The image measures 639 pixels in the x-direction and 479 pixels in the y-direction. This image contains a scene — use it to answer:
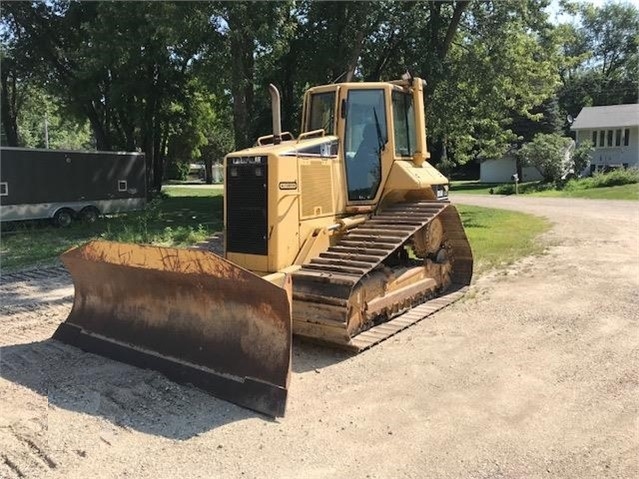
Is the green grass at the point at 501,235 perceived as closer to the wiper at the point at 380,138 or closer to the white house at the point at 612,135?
the wiper at the point at 380,138

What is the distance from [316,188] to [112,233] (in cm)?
1008

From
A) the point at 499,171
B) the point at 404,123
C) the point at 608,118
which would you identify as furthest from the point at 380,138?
the point at 608,118

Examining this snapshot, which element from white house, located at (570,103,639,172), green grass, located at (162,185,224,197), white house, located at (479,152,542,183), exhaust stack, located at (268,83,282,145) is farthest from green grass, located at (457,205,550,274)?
white house, located at (570,103,639,172)

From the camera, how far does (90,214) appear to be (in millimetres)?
19891

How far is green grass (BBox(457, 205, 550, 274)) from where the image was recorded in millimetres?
11522

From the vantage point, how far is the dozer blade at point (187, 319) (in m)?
5.19

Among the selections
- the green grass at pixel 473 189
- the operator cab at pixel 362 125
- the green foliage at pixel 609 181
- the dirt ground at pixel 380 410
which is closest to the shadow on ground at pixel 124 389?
the dirt ground at pixel 380 410

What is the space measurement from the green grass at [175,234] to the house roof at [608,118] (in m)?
24.7

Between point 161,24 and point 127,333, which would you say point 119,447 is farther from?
point 161,24

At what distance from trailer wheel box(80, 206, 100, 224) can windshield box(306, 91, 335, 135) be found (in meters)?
13.3

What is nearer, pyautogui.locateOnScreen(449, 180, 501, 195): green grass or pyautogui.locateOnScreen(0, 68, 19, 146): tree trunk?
pyautogui.locateOnScreen(0, 68, 19, 146): tree trunk

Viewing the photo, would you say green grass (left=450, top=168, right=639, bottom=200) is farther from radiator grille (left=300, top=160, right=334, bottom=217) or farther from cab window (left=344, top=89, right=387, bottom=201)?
radiator grille (left=300, top=160, right=334, bottom=217)

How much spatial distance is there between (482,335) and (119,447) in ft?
13.4

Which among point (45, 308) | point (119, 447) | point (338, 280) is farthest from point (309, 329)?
point (45, 308)
